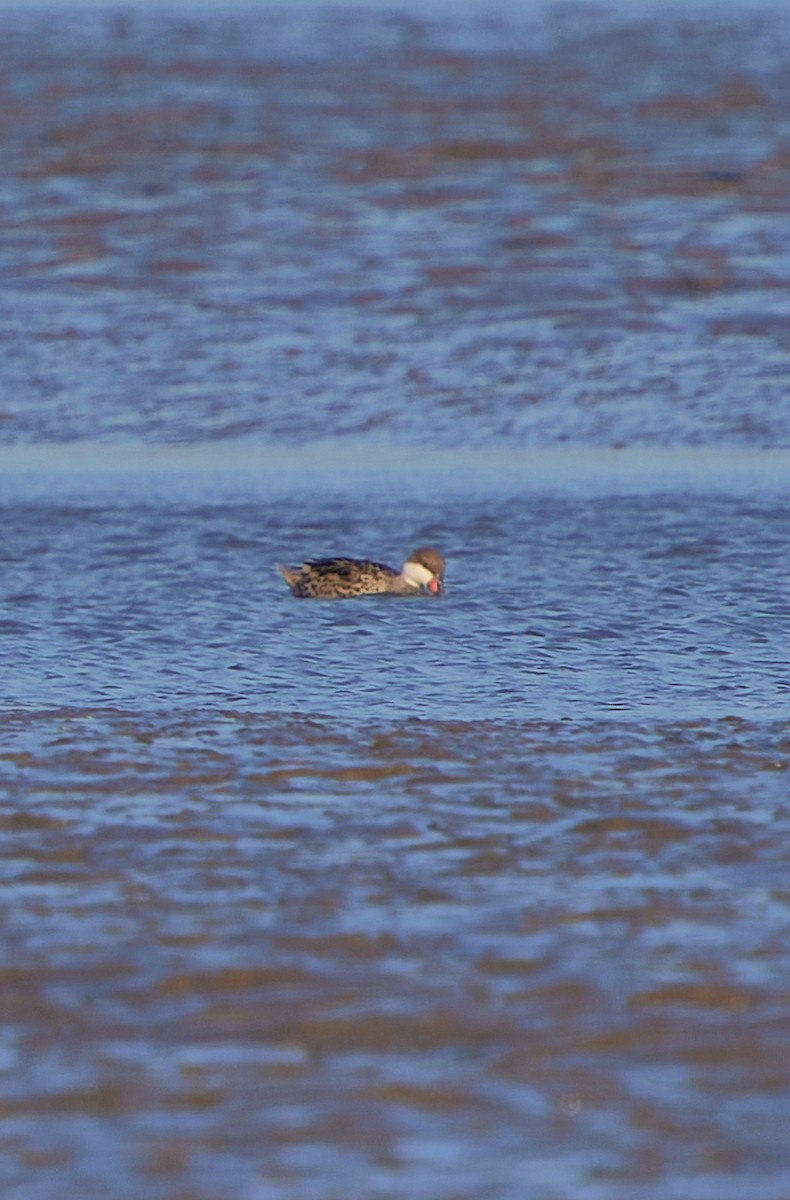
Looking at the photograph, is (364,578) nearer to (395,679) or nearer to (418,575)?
(418,575)

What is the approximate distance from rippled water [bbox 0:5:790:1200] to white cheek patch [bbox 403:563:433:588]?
0.23 meters

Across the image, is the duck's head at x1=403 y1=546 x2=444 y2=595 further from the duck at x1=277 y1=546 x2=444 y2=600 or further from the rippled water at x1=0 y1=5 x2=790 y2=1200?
the rippled water at x1=0 y1=5 x2=790 y2=1200

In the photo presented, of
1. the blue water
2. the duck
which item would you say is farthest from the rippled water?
the duck

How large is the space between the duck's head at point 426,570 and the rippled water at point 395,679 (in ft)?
0.64

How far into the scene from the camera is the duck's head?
9453 mm

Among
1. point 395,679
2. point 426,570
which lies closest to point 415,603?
point 426,570

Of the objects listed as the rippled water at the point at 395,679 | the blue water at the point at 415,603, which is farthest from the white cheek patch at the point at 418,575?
the rippled water at the point at 395,679

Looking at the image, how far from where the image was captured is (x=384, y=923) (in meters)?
5.45

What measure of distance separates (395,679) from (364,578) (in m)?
1.47

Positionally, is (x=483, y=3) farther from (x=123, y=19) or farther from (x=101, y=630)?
(x=101, y=630)

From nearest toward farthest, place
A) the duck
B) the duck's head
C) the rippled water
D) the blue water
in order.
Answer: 1. the rippled water
2. the blue water
3. the duck
4. the duck's head

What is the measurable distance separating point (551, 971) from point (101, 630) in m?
3.91

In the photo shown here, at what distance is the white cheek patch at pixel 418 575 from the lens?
947 cm

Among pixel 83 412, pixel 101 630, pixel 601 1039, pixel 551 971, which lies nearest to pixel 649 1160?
pixel 601 1039
